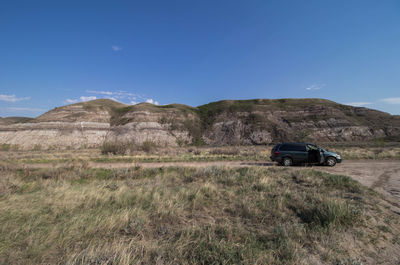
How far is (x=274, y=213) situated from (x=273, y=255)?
6.03ft

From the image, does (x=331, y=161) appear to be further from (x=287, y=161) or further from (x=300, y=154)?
(x=287, y=161)

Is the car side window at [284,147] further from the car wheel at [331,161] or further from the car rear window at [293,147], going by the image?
the car wheel at [331,161]

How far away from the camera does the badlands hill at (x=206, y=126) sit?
45719 millimetres

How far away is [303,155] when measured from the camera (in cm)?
1354

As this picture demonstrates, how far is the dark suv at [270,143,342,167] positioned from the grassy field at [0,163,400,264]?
743 cm

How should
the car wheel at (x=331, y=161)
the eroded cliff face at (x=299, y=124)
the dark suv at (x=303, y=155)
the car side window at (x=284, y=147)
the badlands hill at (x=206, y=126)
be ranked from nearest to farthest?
the car wheel at (x=331, y=161), the dark suv at (x=303, y=155), the car side window at (x=284, y=147), the badlands hill at (x=206, y=126), the eroded cliff face at (x=299, y=124)

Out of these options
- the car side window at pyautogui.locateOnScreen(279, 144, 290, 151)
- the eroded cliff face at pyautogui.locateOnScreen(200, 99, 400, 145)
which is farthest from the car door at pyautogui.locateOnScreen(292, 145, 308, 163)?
the eroded cliff face at pyautogui.locateOnScreen(200, 99, 400, 145)

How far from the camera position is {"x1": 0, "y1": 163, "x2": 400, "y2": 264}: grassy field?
2865mm

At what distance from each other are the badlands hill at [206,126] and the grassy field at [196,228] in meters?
44.5

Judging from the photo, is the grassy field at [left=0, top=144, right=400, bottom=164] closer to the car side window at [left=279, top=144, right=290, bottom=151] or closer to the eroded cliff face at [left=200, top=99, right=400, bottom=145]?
the car side window at [left=279, top=144, right=290, bottom=151]

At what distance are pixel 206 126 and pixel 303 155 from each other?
50.4 metres

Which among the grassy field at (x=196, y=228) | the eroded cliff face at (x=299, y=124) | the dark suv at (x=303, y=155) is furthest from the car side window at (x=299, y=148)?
the eroded cliff face at (x=299, y=124)

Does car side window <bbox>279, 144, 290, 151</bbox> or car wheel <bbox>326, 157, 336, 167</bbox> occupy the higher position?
car side window <bbox>279, 144, 290, 151</bbox>

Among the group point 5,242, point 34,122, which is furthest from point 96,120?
point 5,242
